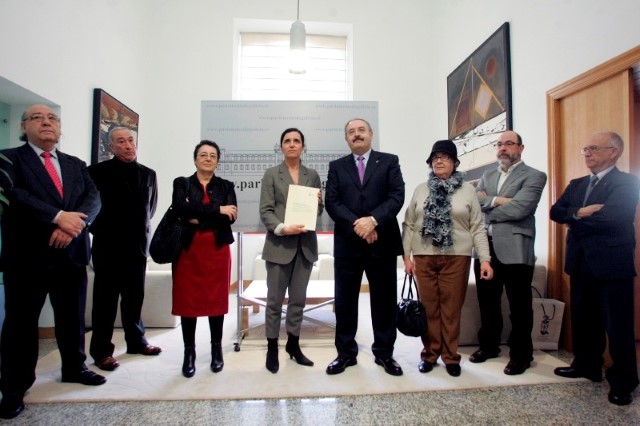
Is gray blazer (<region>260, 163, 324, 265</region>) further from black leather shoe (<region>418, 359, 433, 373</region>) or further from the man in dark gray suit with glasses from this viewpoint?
the man in dark gray suit with glasses

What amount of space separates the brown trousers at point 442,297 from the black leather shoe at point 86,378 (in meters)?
2.10

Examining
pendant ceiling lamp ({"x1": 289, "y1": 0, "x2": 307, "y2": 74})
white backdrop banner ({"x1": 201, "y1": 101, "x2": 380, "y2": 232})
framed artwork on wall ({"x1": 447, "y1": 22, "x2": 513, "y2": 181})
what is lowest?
white backdrop banner ({"x1": 201, "y1": 101, "x2": 380, "y2": 232})

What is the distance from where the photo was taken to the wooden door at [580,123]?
2443 millimetres

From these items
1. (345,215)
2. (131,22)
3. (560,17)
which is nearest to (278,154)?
(345,215)

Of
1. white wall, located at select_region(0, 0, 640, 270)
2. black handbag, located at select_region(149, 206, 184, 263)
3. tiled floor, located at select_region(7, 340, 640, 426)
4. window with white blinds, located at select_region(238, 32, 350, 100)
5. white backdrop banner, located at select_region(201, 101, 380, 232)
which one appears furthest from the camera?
window with white blinds, located at select_region(238, 32, 350, 100)

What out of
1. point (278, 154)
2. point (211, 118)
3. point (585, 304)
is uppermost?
point (211, 118)

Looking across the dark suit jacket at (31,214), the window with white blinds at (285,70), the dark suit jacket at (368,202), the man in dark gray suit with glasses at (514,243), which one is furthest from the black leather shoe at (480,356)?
the window with white blinds at (285,70)

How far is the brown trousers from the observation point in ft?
7.44

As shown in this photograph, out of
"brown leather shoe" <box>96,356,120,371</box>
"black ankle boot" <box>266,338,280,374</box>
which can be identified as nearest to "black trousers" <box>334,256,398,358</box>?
"black ankle boot" <box>266,338,280,374</box>

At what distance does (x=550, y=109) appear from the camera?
3057 mm

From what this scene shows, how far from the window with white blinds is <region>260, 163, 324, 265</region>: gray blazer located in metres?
3.48

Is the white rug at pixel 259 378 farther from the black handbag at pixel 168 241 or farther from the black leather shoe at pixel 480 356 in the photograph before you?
the black handbag at pixel 168 241

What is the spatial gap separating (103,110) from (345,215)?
3168mm

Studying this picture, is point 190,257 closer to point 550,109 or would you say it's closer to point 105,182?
point 105,182
